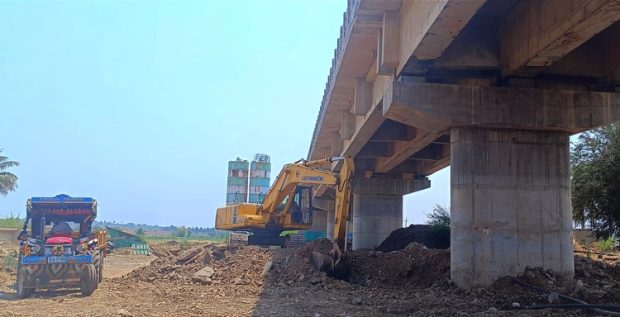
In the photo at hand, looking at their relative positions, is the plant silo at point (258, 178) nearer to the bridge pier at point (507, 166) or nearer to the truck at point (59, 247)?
the truck at point (59, 247)

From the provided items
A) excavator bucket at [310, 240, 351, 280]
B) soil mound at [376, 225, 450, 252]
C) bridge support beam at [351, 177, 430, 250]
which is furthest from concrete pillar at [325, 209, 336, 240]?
excavator bucket at [310, 240, 351, 280]

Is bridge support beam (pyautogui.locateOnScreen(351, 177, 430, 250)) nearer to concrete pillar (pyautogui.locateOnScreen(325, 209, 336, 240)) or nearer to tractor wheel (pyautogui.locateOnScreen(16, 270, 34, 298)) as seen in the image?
concrete pillar (pyautogui.locateOnScreen(325, 209, 336, 240))

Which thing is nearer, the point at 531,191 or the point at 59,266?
the point at 531,191

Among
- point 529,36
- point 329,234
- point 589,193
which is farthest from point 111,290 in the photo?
point 329,234

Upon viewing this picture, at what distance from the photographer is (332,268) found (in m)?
16.3

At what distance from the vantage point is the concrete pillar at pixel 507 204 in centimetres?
1252

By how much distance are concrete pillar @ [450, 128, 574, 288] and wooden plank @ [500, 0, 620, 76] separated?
168 centimetres

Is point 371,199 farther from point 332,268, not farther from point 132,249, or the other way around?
point 132,249

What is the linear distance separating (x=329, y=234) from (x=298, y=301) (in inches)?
1189

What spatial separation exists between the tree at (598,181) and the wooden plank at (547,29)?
13390mm

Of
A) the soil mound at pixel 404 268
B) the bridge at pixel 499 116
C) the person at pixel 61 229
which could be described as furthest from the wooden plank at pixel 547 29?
the person at pixel 61 229

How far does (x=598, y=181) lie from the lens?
934 inches

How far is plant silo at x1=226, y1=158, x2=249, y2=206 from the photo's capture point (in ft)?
150

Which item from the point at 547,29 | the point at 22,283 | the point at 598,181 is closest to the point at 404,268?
the point at 547,29
